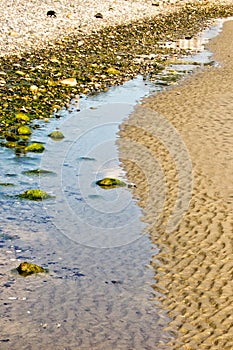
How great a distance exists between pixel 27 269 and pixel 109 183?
3951mm

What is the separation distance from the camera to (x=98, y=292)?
8.72m

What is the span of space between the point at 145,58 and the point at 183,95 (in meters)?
6.55

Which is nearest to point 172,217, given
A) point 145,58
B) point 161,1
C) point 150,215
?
point 150,215

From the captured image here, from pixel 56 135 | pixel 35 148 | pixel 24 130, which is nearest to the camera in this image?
pixel 35 148

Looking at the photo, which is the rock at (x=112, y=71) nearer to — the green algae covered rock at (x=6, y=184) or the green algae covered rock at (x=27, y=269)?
the green algae covered rock at (x=6, y=184)

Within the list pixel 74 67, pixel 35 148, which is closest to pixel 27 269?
pixel 35 148

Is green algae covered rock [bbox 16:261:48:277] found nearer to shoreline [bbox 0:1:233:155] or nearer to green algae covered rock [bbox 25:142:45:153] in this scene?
shoreline [bbox 0:1:233:155]

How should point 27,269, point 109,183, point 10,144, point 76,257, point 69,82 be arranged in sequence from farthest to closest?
point 69,82, point 10,144, point 109,183, point 76,257, point 27,269

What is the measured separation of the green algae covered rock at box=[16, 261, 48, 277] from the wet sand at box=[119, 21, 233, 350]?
1.66m

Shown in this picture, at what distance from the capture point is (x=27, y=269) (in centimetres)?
902

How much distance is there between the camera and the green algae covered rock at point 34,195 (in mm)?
11734

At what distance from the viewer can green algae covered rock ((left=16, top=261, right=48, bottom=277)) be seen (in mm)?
9023

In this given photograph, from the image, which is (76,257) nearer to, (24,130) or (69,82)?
(24,130)

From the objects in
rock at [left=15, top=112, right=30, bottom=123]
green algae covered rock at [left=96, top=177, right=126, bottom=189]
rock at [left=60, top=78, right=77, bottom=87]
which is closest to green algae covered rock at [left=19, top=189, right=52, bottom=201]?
green algae covered rock at [left=96, top=177, right=126, bottom=189]
